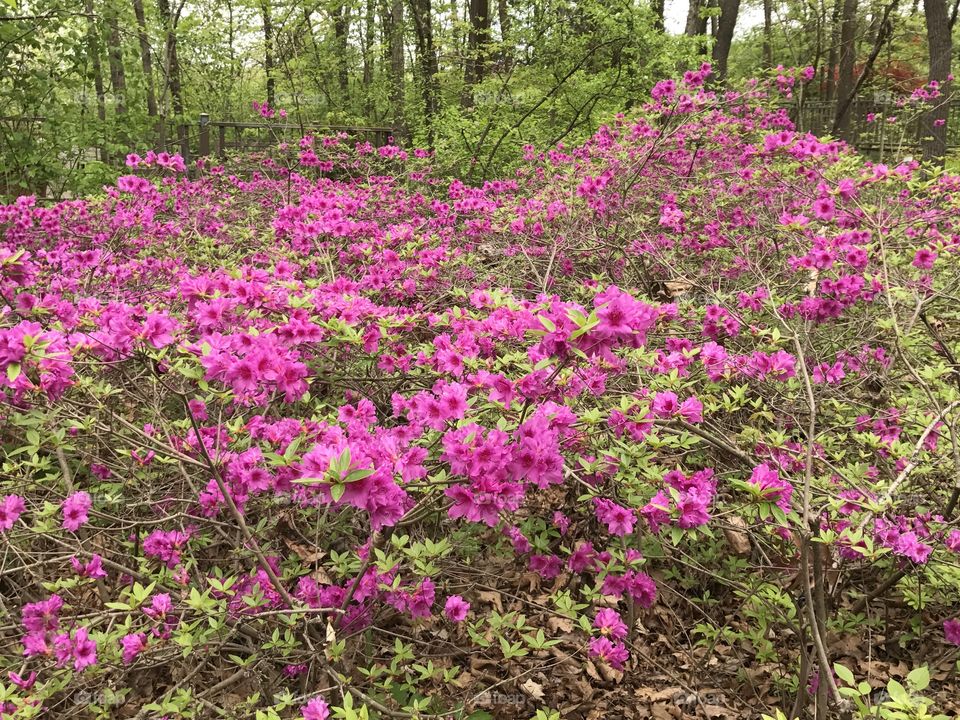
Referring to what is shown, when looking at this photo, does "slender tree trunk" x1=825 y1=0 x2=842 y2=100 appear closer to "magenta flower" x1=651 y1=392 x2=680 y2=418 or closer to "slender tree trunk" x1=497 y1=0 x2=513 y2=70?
"slender tree trunk" x1=497 y1=0 x2=513 y2=70

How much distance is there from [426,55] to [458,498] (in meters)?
14.7

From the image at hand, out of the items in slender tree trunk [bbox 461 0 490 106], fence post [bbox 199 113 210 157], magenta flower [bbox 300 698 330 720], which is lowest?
magenta flower [bbox 300 698 330 720]

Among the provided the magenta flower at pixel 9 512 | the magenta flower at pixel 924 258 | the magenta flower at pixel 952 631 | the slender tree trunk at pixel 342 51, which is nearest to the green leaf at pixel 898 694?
the magenta flower at pixel 952 631

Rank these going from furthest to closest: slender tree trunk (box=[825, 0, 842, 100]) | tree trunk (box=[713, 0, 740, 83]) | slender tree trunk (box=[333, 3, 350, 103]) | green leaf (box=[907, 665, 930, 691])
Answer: slender tree trunk (box=[825, 0, 842, 100])
slender tree trunk (box=[333, 3, 350, 103])
tree trunk (box=[713, 0, 740, 83])
green leaf (box=[907, 665, 930, 691])

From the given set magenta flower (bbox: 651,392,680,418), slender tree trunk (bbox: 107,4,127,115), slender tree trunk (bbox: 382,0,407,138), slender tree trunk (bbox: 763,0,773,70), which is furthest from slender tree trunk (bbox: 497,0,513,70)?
slender tree trunk (bbox: 763,0,773,70)

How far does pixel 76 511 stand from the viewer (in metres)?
2.24

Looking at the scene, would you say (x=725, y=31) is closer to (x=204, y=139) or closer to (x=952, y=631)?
Result: (x=204, y=139)

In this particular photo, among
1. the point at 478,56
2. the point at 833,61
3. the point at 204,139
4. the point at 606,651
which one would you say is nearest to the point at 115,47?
the point at 204,139

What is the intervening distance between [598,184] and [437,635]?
377cm

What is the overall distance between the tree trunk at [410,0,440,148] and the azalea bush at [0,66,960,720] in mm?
10387

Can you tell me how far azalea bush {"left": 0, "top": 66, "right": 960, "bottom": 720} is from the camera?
1.88 meters

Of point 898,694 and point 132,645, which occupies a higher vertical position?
point 898,694

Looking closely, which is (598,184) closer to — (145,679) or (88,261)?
(88,261)

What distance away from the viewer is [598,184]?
5148mm
